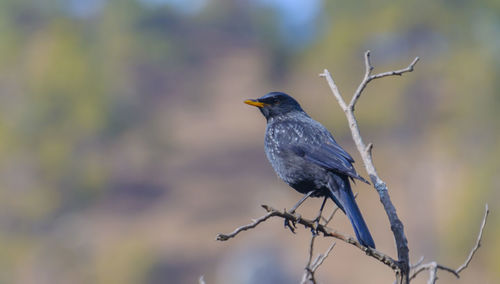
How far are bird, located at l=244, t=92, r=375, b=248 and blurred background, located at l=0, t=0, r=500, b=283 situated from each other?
15.0 meters

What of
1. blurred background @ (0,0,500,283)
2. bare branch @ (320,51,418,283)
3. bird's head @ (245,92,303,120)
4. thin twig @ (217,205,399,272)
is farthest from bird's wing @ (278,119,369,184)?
blurred background @ (0,0,500,283)

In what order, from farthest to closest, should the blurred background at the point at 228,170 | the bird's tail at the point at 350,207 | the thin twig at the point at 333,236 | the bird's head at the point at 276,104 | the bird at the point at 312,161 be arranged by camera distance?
the blurred background at the point at 228,170, the bird's head at the point at 276,104, the bird at the point at 312,161, the bird's tail at the point at 350,207, the thin twig at the point at 333,236

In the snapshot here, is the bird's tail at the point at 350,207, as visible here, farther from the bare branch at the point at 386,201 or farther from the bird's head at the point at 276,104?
the bird's head at the point at 276,104

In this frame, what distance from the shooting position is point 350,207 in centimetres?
448

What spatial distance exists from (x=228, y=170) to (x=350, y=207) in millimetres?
42331

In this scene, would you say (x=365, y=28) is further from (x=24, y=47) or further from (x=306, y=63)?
(x=24, y=47)

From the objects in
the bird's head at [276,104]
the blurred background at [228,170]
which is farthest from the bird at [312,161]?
the blurred background at [228,170]

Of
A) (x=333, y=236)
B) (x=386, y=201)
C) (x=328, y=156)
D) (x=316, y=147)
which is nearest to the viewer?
(x=333, y=236)

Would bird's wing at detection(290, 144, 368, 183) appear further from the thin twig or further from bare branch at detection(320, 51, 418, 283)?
the thin twig

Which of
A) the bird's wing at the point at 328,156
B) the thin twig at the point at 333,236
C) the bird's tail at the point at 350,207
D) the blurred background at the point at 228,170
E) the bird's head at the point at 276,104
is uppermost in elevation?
the blurred background at the point at 228,170

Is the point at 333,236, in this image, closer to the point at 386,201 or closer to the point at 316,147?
the point at 386,201

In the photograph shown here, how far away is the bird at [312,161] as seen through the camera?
4625 mm

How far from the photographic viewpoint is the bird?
15.2 feet

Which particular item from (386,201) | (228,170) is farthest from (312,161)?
(228,170)
